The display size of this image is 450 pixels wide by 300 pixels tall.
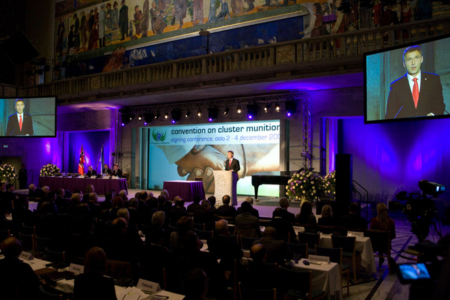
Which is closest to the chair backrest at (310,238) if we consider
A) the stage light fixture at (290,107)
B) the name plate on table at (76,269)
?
the name plate on table at (76,269)

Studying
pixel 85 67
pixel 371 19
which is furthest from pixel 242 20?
pixel 85 67

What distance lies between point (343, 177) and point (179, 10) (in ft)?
34.4

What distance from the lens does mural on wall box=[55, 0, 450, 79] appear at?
434 inches

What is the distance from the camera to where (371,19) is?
11.1 metres

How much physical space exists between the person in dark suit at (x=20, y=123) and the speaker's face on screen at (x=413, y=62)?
13.6 metres

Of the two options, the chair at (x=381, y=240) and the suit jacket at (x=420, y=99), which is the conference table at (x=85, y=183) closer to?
the suit jacket at (x=420, y=99)

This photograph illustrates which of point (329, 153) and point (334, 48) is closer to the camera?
point (334, 48)

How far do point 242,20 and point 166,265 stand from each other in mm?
11713

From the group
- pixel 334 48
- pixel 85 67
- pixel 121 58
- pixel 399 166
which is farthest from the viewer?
pixel 85 67

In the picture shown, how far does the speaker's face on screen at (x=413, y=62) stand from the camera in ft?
23.3

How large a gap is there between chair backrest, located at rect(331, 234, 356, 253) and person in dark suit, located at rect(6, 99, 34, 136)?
1356 centimetres

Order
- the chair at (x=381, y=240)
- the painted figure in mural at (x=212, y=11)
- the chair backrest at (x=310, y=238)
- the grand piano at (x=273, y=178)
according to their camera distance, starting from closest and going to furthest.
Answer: the chair backrest at (x=310, y=238), the chair at (x=381, y=240), the grand piano at (x=273, y=178), the painted figure in mural at (x=212, y=11)

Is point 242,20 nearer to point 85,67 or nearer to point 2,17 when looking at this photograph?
point 85,67

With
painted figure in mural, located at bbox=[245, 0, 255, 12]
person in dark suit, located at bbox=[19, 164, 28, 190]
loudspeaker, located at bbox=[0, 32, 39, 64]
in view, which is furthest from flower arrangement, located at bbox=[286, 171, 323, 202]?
loudspeaker, located at bbox=[0, 32, 39, 64]
